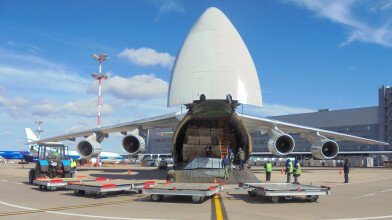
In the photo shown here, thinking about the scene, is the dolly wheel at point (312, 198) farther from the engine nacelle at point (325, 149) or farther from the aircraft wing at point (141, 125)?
the engine nacelle at point (325, 149)

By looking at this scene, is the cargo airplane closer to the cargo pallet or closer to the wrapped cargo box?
the wrapped cargo box

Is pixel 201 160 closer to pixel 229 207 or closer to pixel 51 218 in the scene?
pixel 229 207

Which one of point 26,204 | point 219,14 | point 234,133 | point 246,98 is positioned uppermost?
point 219,14

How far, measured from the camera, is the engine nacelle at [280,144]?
21.6m

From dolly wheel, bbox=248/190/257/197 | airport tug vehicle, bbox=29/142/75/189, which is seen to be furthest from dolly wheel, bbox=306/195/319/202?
airport tug vehicle, bbox=29/142/75/189

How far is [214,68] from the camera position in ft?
57.4

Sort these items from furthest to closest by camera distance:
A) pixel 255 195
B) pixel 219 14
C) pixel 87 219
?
Answer: pixel 219 14 → pixel 255 195 → pixel 87 219

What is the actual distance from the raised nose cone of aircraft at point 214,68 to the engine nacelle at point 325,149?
843cm

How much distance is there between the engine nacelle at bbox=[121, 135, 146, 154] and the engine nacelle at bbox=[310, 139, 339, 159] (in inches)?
419

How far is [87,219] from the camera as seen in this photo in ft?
27.7

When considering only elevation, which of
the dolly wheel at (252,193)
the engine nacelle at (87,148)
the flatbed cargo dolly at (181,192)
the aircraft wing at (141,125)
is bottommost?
the dolly wheel at (252,193)

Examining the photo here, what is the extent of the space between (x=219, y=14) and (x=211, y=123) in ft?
18.5

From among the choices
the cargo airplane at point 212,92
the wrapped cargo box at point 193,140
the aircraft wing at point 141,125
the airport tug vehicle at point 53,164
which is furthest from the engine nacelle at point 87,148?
the wrapped cargo box at point 193,140

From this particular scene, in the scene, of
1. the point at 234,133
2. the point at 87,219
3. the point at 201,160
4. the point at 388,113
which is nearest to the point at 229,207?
the point at 87,219
